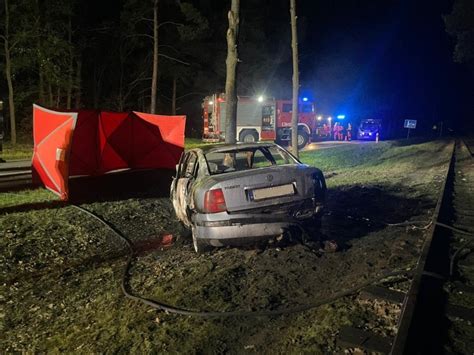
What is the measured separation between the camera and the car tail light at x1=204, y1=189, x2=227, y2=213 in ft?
17.9

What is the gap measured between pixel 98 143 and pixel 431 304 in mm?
10309

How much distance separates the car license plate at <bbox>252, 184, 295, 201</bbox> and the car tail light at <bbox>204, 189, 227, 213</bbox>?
398 mm

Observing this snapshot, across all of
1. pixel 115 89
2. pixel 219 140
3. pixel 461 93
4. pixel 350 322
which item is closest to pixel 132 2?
pixel 219 140

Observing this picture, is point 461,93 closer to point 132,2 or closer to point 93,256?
point 132,2

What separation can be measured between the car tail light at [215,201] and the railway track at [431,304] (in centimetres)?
194

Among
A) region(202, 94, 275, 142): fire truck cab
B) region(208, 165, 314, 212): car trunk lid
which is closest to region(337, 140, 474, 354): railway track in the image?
region(208, 165, 314, 212): car trunk lid

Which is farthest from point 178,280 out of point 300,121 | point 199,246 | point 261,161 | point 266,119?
point 266,119

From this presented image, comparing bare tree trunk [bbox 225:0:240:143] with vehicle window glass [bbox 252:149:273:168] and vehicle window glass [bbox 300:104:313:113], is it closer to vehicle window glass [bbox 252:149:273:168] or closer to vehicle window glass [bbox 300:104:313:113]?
vehicle window glass [bbox 252:149:273:168]

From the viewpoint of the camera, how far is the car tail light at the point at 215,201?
546 centimetres

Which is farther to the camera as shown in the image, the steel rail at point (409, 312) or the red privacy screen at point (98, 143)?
the red privacy screen at point (98, 143)

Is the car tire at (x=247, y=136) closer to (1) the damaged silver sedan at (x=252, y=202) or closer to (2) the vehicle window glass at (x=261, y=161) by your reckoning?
(2) the vehicle window glass at (x=261, y=161)

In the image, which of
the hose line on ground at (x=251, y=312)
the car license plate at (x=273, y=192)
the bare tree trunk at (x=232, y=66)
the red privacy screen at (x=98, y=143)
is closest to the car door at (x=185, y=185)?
the car license plate at (x=273, y=192)

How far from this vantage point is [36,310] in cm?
473

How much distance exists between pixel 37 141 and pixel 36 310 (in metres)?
6.86
